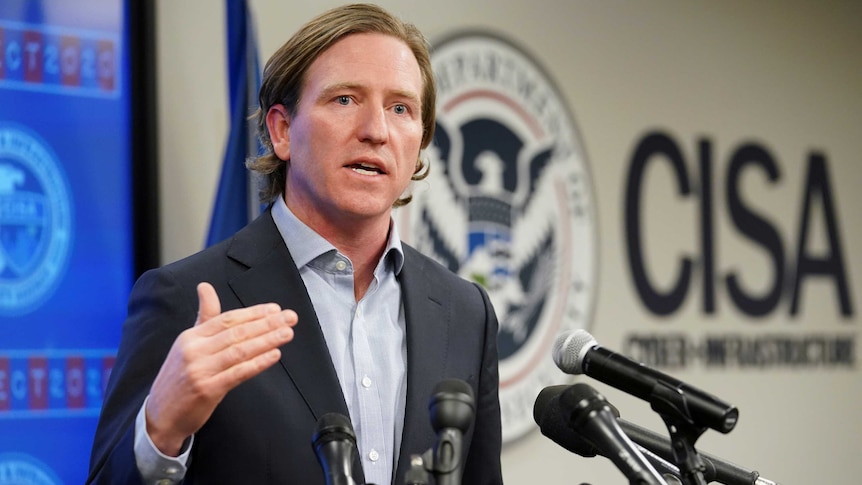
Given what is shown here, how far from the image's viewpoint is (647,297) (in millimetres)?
4742

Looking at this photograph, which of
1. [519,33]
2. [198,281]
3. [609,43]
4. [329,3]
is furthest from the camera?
[609,43]

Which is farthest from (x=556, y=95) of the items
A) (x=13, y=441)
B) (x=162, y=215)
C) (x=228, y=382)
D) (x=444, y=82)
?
(x=228, y=382)

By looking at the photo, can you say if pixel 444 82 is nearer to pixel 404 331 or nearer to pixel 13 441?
pixel 13 441

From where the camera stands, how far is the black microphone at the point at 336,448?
1.26 m

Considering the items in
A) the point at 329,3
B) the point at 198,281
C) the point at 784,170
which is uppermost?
the point at 329,3

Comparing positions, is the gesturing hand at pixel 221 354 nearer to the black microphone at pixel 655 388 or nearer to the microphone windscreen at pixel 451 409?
the microphone windscreen at pixel 451 409

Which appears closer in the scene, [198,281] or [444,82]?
[198,281]

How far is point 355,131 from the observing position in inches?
72.7

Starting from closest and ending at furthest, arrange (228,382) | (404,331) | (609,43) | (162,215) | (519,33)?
(228,382) → (404,331) → (162,215) → (519,33) → (609,43)

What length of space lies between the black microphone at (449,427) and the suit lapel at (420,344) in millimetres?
503

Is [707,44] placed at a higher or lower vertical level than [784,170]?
higher

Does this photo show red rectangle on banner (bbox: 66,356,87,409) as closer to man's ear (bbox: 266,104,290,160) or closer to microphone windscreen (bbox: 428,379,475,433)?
man's ear (bbox: 266,104,290,160)

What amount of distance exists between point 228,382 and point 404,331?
1.99ft

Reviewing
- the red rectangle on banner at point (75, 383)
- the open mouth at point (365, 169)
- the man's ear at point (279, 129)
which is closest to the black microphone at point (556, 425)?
the open mouth at point (365, 169)
